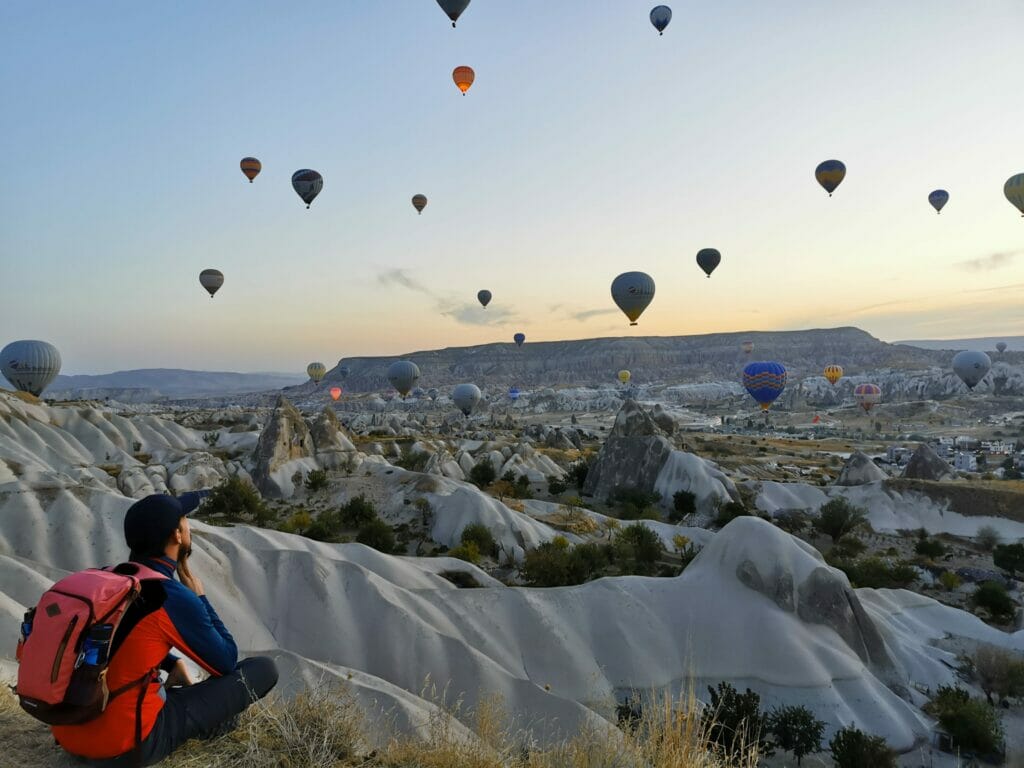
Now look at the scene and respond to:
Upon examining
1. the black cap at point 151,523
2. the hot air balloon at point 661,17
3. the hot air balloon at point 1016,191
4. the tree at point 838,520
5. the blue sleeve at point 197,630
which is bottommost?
the tree at point 838,520

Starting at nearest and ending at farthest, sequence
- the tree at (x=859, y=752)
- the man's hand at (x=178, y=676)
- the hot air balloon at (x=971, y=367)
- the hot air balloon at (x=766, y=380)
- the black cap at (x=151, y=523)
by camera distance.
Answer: the black cap at (x=151, y=523) < the man's hand at (x=178, y=676) < the tree at (x=859, y=752) < the hot air balloon at (x=766, y=380) < the hot air balloon at (x=971, y=367)

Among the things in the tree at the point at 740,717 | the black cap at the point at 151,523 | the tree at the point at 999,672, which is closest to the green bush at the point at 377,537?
the tree at the point at 740,717

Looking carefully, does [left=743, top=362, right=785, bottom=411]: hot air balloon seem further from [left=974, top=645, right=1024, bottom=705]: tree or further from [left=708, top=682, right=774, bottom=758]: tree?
[left=708, top=682, right=774, bottom=758]: tree

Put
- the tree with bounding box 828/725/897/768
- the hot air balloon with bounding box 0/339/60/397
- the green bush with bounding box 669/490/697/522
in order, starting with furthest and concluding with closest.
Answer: the hot air balloon with bounding box 0/339/60/397
the green bush with bounding box 669/490/697/522
the tree with bounding box 828/725/897/768

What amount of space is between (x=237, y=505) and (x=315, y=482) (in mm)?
4711

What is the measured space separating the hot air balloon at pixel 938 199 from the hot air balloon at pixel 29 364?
305 ft

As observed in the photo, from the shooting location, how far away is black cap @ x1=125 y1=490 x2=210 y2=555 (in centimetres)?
318

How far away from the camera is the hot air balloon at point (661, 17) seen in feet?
139

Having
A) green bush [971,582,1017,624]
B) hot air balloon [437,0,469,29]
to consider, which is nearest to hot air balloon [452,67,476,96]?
hot air balloon [437,0,469,29]

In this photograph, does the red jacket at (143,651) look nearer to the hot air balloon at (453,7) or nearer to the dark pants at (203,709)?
the dark pants at (203,709)

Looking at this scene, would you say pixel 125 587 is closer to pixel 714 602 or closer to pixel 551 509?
pixel 714 602

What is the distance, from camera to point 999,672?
1450 centimetres

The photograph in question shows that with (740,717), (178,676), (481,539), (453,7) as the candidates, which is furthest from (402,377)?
(178,676)

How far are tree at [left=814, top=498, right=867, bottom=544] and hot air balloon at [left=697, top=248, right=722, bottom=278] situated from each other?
27.4 metres
